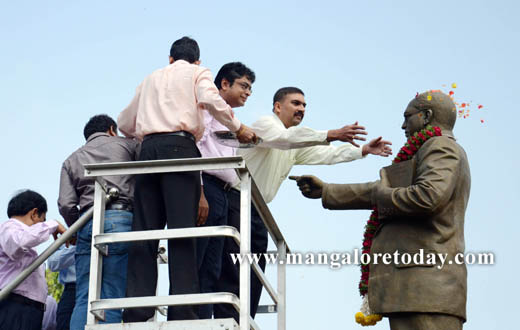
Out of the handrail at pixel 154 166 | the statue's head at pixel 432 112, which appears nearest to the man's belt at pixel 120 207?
the handrail at pixel 154 166

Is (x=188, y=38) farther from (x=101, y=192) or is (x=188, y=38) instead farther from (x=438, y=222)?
(x=438, y=222)

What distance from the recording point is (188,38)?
24.1ft

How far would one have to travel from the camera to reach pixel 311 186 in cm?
730

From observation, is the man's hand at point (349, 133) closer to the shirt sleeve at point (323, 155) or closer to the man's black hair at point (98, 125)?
the shirt sleeve at point (323, 155)

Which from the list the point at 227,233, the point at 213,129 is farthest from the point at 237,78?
the point at 227,233

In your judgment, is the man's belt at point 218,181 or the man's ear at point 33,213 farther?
the man's ear at point 33,213

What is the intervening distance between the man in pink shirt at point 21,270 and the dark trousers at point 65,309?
0.23m

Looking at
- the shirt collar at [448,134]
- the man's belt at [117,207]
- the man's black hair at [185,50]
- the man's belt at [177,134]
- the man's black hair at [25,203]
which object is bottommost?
the man's belt at [117,207]

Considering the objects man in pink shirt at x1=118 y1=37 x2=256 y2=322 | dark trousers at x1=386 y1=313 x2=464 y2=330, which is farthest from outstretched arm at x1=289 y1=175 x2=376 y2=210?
dark trousers at x1=386 y1=313 x2=464 y2=330

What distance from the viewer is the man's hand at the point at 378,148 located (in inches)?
319

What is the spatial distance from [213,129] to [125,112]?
2.95ft

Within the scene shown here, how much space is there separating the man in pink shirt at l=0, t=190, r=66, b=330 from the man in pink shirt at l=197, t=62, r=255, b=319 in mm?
1336

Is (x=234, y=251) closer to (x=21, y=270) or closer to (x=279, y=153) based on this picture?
(x=279, y=153)

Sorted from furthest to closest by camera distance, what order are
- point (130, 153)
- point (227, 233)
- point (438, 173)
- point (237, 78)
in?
point (237, 78) → point (130, 153) → point (438, 173) → point (227, 233)
